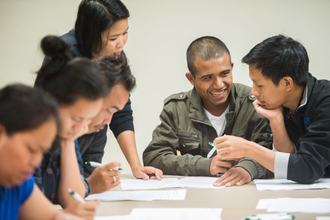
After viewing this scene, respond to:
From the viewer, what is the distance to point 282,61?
205cm

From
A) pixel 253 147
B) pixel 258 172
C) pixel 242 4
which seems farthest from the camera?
pixel 242 4

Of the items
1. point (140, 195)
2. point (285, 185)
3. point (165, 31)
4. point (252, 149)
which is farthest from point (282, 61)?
point (165, 31)

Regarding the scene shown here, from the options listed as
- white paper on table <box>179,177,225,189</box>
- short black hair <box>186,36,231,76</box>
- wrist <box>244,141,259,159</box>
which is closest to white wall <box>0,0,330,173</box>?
short black hair <box>186,36,231,76</box>

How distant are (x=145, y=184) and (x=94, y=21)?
761 mm

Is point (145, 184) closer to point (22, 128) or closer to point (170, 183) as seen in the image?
point (170, 183)

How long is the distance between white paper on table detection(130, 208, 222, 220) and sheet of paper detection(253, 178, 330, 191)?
43 cm

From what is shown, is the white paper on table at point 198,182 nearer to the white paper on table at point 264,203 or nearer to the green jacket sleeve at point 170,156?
the green jacket sleeve at point 170,156

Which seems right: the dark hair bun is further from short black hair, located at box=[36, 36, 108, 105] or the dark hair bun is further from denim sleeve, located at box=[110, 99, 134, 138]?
denim sleeve, located at box=[110, 99, 134, 138]

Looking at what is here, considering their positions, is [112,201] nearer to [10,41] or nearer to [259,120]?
[259,120]

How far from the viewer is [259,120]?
7.89 ft

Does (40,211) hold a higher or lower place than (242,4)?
lower

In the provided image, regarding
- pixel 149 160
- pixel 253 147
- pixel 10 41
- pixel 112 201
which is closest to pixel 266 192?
pixel 253 147

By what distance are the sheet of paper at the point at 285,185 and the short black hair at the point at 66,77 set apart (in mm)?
877

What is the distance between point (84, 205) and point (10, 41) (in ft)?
8.52
